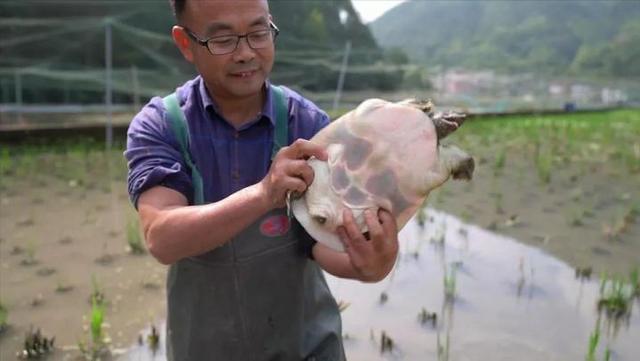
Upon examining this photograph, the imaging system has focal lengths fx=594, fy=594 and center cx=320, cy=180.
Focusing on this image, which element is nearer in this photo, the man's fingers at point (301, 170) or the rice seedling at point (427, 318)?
the man's fingers at point (301, 170)

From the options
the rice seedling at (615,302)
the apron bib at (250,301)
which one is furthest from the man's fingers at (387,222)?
the rice seedling at (615,302)

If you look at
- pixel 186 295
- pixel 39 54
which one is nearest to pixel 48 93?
pixel 39 54

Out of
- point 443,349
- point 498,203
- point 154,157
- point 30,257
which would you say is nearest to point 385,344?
point 443,349

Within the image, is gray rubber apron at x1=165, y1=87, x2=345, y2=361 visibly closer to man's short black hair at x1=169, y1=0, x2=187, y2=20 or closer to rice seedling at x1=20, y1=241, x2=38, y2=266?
man's short black hair at x1=169, y1=0, x2=187, y2=20

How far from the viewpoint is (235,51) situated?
1.33 meters

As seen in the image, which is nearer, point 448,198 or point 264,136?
point 264,136

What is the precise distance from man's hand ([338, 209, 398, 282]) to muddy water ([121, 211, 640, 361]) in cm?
149

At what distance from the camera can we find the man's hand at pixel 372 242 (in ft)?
3.94

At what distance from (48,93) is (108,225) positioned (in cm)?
1015

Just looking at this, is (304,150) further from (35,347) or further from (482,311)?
(482,311)

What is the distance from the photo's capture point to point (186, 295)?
1509 millimetres

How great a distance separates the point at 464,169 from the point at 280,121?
488mm

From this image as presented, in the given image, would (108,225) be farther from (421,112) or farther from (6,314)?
(421,112)

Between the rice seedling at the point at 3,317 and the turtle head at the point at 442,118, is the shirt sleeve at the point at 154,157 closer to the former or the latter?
the turtle head at the point at 442,118
